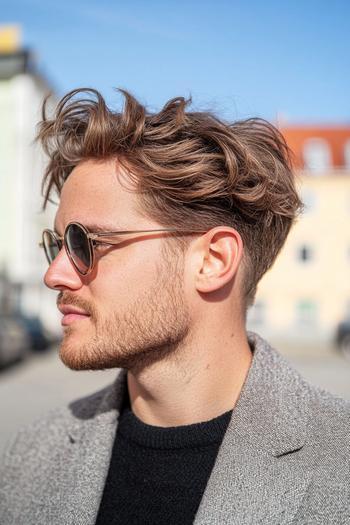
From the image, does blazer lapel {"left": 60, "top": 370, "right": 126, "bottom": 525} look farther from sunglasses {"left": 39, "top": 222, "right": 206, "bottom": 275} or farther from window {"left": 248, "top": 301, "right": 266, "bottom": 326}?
window {"left": 248, "top": 301, "right": 266, "bottom": 326}

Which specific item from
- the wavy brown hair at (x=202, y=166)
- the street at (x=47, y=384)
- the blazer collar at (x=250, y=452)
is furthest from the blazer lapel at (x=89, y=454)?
the street at (x=47, y=384)

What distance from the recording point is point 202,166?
1905mm

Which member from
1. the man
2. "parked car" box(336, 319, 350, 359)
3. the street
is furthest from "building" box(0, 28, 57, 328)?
the man

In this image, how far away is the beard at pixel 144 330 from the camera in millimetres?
1851

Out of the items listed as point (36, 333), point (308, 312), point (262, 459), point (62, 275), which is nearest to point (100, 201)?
point (62, 275)

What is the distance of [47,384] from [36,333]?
23.5 ft

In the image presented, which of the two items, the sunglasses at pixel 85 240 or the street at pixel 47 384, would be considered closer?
the sunglasses at pixel 85 240

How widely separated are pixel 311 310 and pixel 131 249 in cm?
3276

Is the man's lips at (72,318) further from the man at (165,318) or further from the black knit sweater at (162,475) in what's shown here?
the black knit sweater at (162,475)

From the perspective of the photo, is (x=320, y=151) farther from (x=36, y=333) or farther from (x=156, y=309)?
(x=156, y=309)

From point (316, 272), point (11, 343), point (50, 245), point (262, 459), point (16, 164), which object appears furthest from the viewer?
point (316, 272)

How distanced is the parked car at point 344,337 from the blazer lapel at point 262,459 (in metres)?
20.9

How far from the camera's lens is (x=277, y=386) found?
1.85m

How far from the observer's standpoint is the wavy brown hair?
1912 mm
